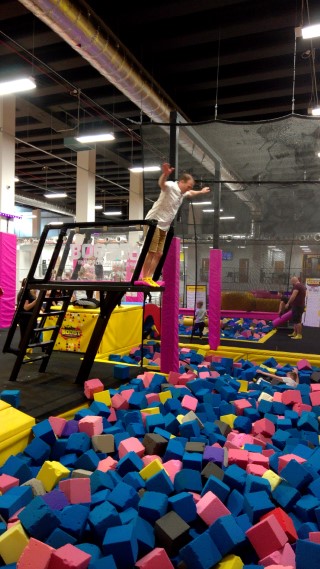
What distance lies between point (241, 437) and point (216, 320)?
3.46m

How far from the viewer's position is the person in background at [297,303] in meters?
7.30

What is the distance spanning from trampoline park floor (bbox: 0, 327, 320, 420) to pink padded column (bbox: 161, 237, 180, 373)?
1.14ft

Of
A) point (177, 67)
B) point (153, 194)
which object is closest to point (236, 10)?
point (177, 67)

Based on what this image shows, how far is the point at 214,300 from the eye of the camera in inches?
250

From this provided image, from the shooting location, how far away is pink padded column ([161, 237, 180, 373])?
458 cm

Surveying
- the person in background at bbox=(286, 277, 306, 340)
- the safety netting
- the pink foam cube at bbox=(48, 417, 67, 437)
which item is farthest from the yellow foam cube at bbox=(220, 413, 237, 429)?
the person in background at bbox=(286, 277, 306, 340)

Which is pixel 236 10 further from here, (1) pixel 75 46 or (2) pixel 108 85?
(2) pixel 108 85

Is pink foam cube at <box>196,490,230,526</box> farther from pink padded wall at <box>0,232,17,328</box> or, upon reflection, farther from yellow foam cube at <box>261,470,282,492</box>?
pink padded wall at <box>0,232,17,328</box>

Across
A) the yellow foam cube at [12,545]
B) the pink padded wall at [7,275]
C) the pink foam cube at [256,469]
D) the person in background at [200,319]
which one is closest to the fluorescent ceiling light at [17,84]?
the pink padded wall at [7,275]

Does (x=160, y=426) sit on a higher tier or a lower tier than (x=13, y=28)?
lower

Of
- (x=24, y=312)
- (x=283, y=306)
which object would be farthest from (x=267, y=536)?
(x=283, y=306)

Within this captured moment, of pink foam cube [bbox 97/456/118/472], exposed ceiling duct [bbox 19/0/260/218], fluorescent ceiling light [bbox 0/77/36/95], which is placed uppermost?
exposed ceiling duct [bbox 19/0/260/218]

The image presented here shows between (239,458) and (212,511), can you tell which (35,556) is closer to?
(212,511)

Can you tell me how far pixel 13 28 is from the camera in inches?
262
